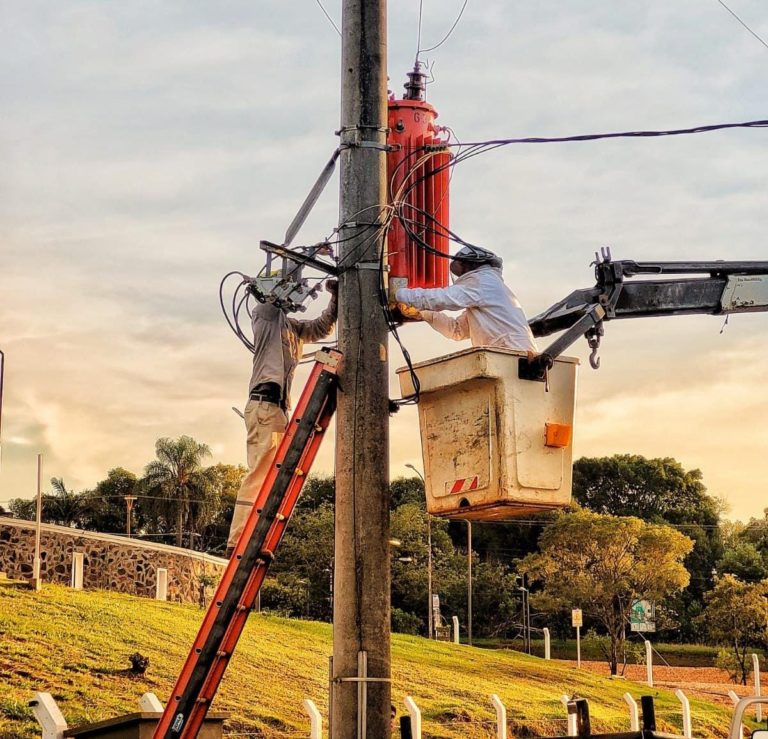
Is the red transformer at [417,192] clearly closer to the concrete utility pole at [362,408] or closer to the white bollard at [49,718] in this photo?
the concrete utility pole at [362,408]

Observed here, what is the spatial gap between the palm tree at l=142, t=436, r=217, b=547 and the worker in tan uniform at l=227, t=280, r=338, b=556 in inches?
2014

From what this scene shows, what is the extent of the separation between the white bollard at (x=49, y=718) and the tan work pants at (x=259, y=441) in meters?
1.66

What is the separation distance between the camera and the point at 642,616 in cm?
5150

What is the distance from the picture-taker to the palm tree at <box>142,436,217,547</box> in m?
60.0

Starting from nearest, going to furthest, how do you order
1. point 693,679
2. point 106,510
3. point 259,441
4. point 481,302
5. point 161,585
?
point 481,302 < point 259,441 < point 161,585 < point 693,679 < point 106,510

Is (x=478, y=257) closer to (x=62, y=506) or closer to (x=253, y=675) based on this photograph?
(x=253, y=675)

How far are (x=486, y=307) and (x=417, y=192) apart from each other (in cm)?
104

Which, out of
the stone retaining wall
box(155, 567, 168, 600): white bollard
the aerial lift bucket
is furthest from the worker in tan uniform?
the stone retaining wall

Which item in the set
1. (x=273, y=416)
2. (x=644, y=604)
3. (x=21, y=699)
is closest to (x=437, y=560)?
(x=644, y=604)

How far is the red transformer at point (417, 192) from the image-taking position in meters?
9.06

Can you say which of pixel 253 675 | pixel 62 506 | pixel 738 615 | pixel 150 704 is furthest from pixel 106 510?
pixel 150 704

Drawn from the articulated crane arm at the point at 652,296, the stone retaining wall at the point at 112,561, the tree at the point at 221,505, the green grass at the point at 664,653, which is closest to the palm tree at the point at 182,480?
the tree at the point at 221,505

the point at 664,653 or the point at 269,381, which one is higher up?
the point at 269,381

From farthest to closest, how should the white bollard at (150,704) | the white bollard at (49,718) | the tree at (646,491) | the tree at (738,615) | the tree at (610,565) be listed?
the tree at (646,491)
the tree at (738,615)
the tree at (610,565)
the white bollard at (150,704)
the white bollard at (49,718)
